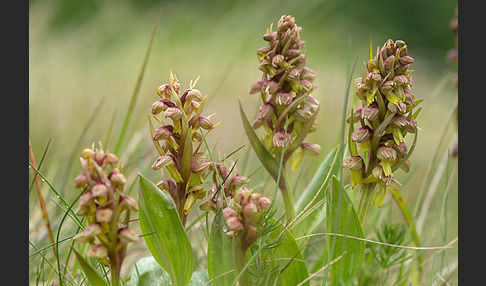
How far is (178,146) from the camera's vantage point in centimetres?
179

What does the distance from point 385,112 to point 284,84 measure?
1.29ft

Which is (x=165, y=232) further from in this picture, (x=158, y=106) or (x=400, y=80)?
(x=400, y=80)

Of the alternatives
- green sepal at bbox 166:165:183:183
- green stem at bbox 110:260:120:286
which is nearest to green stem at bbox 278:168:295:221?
green sepal at bbox 166:165:183:183

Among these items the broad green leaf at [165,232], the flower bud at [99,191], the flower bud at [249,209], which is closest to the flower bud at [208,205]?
the broad green leaf at [165,232]

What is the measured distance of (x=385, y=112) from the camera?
1815 mm

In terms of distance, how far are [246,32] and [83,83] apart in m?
2.56

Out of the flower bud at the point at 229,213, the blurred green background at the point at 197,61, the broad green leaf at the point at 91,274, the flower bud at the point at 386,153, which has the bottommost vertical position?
the broad green leaf at the point at 91,274

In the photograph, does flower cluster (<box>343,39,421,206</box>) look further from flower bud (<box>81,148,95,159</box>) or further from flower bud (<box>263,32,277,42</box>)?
flower bud (<box>81,148,95,159</box>)

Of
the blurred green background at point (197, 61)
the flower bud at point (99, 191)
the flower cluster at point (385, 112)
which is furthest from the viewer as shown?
the blurred green background at point (197, 61)

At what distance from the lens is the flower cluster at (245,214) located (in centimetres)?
163

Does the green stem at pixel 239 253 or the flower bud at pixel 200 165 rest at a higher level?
the flower bud at pixel 200 165

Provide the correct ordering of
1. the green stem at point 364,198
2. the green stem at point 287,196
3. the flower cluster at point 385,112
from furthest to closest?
the green stem at point 287,196, the green stem at point 364,198, the flower cluster at point 385,112

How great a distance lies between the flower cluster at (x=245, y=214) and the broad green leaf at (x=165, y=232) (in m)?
0.17

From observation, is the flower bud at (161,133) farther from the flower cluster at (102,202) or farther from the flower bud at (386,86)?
the flower bud at (386,86)
